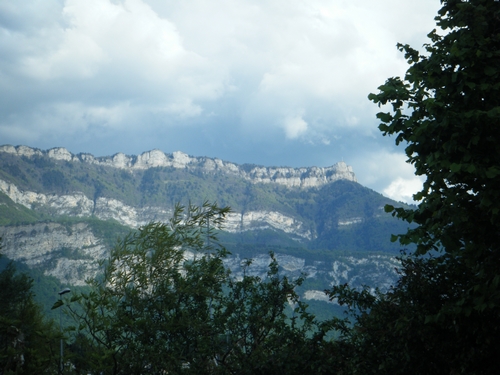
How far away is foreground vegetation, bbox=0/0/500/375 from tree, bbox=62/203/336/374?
0.14 feet

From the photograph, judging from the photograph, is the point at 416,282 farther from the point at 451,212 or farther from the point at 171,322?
the point at 171,322

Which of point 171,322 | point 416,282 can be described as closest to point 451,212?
point 416,282

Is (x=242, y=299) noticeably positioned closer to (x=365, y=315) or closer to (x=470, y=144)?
(x=365, y=315)

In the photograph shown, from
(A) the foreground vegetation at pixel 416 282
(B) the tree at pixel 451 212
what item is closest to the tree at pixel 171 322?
(A) the foreground vegetation at pixel 416 282

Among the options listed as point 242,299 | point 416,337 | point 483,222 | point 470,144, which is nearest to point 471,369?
point 416,337

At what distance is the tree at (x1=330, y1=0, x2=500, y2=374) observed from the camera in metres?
9.52

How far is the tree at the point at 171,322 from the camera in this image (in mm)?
12023

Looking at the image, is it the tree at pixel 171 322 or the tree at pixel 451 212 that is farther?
the tree at pixel 171 322

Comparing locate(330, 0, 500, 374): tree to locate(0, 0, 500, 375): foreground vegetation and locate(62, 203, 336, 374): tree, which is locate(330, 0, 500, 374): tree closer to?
locate(0, 0, 500, 375): foreground vegetation

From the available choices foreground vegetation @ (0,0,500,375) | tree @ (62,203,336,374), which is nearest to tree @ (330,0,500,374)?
foreground vegetation @ (0,0,500,375)

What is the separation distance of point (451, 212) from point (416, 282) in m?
2.64

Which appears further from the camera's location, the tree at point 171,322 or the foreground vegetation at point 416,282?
the tree at point 171,322

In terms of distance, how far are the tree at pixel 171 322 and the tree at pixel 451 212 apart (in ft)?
7.09

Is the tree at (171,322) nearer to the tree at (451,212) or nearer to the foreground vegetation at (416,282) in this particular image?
the foreground vegetation at (416,282)
